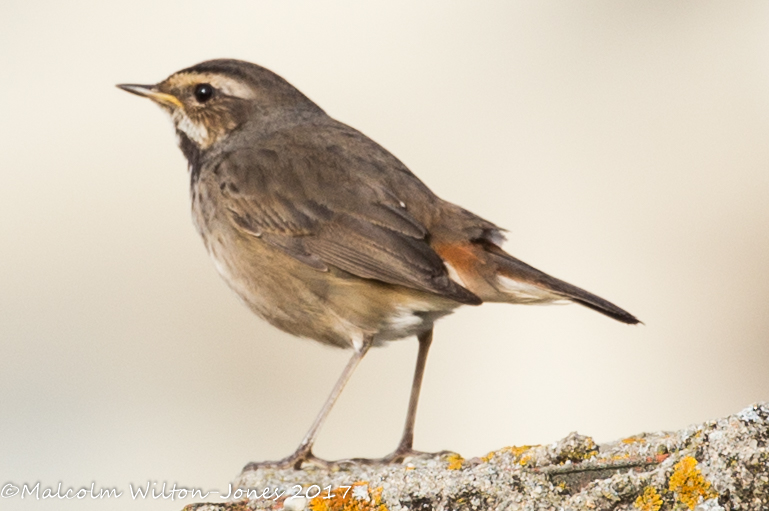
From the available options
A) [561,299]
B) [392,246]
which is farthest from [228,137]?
[561,299]

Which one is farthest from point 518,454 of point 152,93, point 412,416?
point 152,93

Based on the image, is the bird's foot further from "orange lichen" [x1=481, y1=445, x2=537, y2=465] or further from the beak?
the beak

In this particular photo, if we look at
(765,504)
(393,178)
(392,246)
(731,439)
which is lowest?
(765,504)

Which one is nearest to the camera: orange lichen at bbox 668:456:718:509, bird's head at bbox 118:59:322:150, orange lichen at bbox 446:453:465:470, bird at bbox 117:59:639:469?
orange lichen at bbox 668:456:718:509

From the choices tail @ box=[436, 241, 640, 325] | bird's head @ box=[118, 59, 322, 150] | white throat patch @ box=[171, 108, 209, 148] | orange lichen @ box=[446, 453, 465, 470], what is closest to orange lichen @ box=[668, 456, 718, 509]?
orange lichen @ box=[446, 453, 465, 470]

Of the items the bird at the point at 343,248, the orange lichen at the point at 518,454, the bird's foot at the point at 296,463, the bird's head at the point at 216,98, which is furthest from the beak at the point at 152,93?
the orange lichen at the point at 518,454

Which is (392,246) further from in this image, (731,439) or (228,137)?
(731,439)

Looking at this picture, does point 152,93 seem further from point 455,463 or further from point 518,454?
point 518,454
